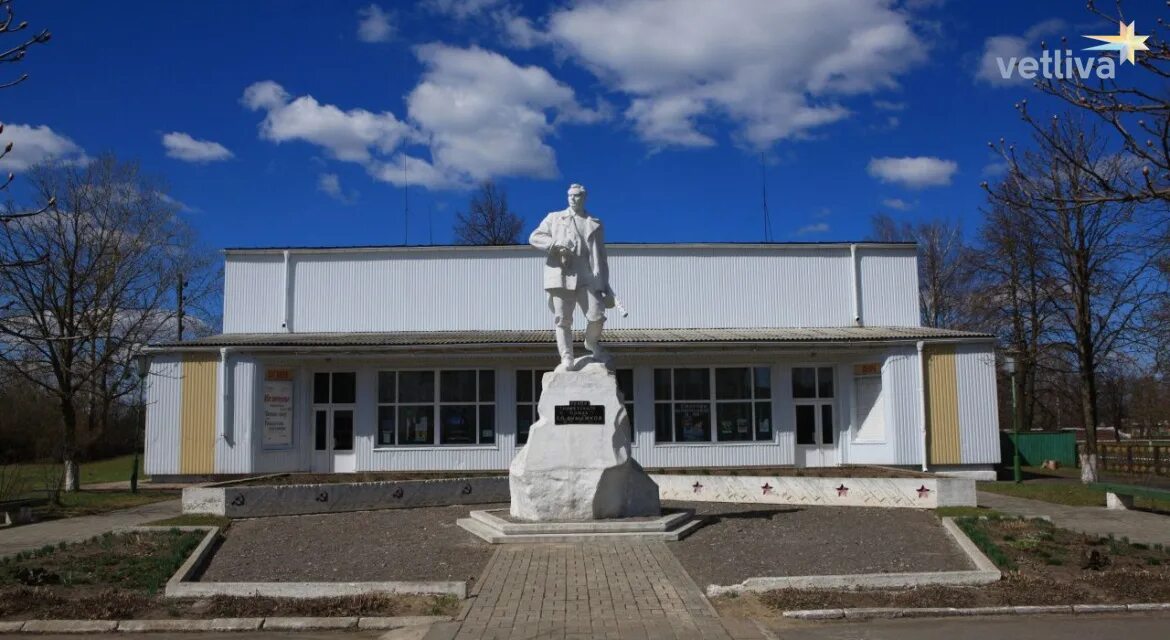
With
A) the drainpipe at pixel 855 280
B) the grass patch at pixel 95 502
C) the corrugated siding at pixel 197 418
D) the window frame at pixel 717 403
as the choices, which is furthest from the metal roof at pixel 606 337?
the grass patch at pixel 95 502

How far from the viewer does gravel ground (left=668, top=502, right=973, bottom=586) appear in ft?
31.1

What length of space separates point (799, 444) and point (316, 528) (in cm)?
1627

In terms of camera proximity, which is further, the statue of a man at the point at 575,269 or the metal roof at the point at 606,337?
the metal roof at the point at 606,337

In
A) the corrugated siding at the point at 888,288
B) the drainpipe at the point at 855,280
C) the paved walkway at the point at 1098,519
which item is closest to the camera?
the paved walkway at the point at 1098,519

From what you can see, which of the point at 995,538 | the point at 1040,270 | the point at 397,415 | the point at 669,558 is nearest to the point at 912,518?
the point at 995,538

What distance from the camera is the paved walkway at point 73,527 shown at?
13.4m

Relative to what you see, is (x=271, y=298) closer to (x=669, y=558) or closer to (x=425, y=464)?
(x=425, y=464)

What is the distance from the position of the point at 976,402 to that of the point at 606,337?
10.5 meters

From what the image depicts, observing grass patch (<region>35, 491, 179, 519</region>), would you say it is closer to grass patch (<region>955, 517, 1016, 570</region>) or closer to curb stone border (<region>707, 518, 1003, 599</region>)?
curb stone border (<region>707, 518, 1003, 599</region>)

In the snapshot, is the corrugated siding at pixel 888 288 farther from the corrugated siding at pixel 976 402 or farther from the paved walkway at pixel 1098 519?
the paved walkway at pixel 1098 519

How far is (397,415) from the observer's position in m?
25.4

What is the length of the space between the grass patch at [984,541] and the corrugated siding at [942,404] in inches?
490

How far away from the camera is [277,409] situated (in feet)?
81.7

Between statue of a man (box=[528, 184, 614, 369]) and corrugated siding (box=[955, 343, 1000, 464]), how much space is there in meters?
15.3
